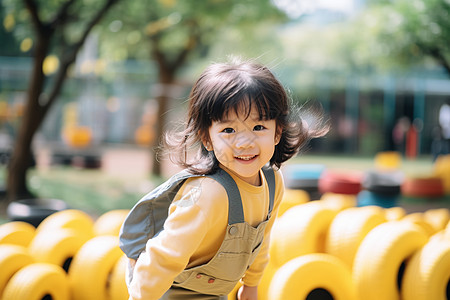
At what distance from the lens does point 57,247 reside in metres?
3.21

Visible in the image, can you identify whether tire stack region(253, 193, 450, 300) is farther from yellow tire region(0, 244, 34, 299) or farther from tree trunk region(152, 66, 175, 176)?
tree trunk region(152, 66, 175, 176)

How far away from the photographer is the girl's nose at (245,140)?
5.92 ft

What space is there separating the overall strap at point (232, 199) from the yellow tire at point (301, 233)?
1464mm

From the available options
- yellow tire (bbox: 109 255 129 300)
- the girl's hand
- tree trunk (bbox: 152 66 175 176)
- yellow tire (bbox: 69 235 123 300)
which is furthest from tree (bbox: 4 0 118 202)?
the girl's hand

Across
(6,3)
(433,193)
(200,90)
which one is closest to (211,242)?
(200,90)

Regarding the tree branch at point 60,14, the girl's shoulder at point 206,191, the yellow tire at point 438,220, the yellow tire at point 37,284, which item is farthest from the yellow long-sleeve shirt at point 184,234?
the tree branch at point 60,14

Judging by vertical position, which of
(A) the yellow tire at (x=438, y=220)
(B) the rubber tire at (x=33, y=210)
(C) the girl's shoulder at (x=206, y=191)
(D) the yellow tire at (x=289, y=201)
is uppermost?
(C) the girl's shoulder at (x=206, y=191)

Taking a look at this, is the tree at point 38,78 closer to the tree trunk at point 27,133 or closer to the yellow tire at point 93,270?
the tree trunk at point 27,133

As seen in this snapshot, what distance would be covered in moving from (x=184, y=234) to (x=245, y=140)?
42cm

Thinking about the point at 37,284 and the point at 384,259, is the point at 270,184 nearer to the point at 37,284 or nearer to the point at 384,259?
the point at 384,259

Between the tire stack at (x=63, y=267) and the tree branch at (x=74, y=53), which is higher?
the tree branch at (x=74, y=53)

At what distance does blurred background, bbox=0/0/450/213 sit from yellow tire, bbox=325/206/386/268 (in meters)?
0.58

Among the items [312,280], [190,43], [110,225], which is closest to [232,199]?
[312,280]

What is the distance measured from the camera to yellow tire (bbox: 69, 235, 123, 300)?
2904mm
